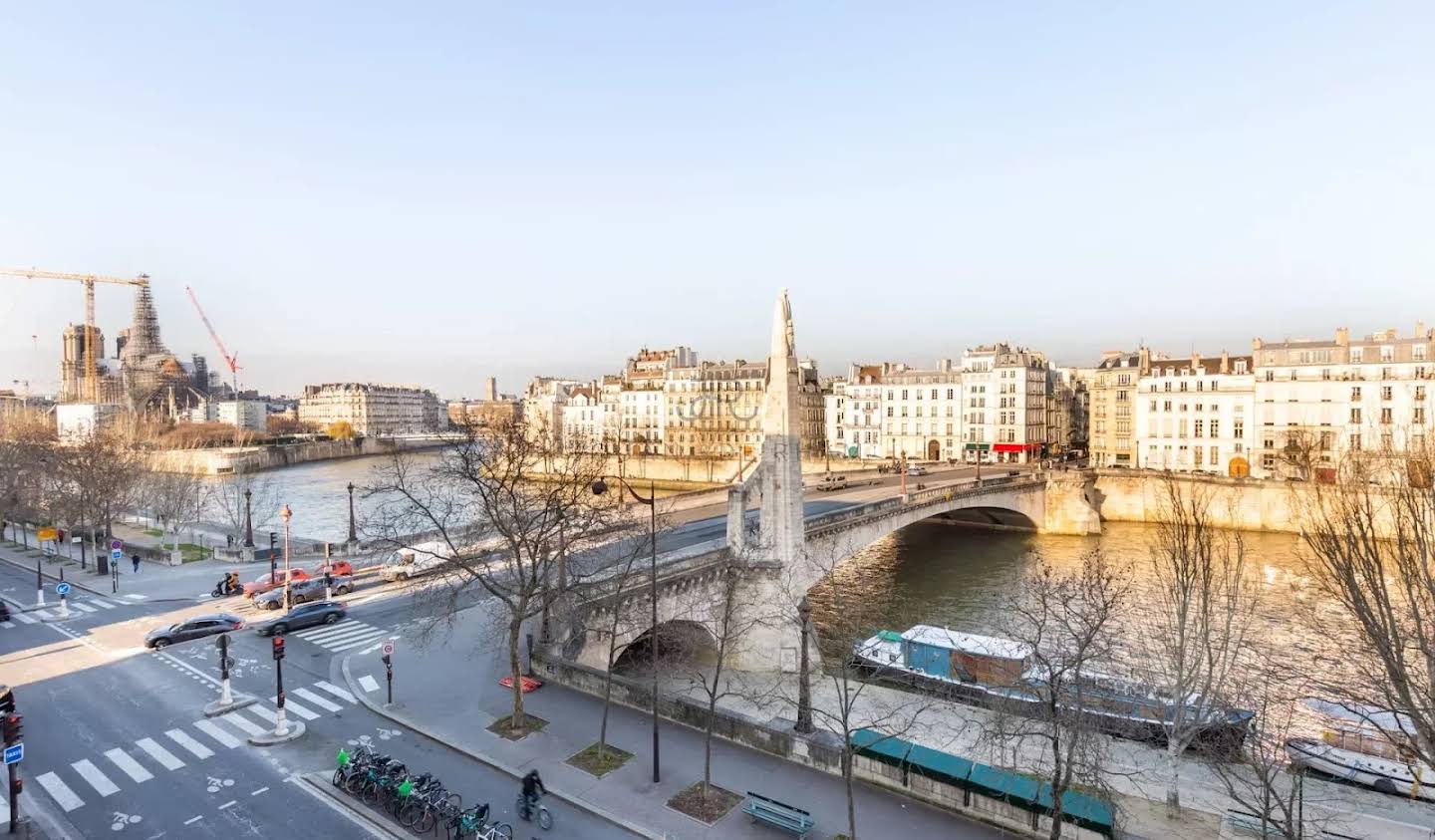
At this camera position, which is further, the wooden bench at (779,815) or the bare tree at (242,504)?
the bare tree at (242,504)

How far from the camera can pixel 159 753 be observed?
20109mm

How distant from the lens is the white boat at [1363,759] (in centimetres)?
2280

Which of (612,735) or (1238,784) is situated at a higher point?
(612,735)

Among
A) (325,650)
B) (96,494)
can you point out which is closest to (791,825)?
(325,650)

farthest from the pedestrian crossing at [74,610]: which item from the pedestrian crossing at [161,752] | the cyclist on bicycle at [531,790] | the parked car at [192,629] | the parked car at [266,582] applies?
the cyclist on bicycle at [531,790]

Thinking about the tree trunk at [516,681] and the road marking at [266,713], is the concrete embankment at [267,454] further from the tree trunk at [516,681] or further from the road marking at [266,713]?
the tree trunk at [516,681]

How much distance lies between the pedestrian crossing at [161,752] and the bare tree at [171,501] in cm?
3382

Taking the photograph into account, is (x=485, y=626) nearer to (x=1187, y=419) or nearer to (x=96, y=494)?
(x=96, y=494)

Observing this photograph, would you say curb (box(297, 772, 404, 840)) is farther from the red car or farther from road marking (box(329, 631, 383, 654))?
the red car

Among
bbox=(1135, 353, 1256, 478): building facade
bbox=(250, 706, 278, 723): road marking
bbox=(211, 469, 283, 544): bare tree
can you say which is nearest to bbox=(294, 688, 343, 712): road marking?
bbox=(250, 706, 278, 723): road marking

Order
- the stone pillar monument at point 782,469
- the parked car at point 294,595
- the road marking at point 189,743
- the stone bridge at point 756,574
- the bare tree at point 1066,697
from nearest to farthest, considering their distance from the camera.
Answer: the bare tree at point 1066,697
the road marking at point 189,743
the stone bridge at point 756,574
the stone pillar monument at point 782,469
the parked car at point 294,595

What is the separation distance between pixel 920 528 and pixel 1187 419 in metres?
35.0

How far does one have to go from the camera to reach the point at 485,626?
2956cm

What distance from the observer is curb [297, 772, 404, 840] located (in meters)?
16.6
